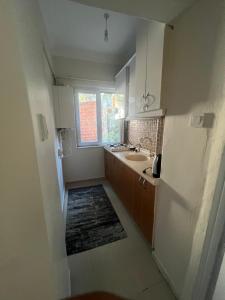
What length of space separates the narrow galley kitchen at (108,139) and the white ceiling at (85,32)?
1 centimetres

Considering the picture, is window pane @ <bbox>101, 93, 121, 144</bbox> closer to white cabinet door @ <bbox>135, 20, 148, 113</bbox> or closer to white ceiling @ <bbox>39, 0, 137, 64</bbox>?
white ceiling @ <bbox>39, 0, 137, 64</bbox>

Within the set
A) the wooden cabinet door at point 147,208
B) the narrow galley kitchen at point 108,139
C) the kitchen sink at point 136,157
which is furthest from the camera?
the kitchen sink at point 136,157

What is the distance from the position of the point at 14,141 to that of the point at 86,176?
9.29 feet

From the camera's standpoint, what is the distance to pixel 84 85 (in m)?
2.86

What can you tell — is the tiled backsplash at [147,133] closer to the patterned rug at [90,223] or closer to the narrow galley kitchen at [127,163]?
the narrow galley kitchen at [127,163]

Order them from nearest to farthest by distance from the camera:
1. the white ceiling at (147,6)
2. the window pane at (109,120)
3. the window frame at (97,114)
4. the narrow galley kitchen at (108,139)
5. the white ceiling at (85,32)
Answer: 1. the white ceiling at (147,6)
2. the narrow galley kitchen at (108,139)
3. the white ceiling at (85,32)
4. the window frame at (97,114)
5. the window pane at (109,120)

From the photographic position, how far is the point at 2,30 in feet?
1.37

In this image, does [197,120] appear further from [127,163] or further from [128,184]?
[128,184]

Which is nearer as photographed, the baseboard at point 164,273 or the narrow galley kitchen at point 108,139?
the baseboard at point 164,273

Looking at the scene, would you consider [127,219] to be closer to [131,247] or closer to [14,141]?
[131,247]

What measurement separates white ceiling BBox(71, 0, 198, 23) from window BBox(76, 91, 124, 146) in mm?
→ 1981

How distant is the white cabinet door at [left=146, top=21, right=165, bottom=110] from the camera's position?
44.4 inches

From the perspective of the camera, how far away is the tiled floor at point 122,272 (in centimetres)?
121

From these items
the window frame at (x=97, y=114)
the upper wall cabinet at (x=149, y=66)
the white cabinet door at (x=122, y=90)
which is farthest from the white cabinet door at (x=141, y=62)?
the window frame at (x=97, y=114)
